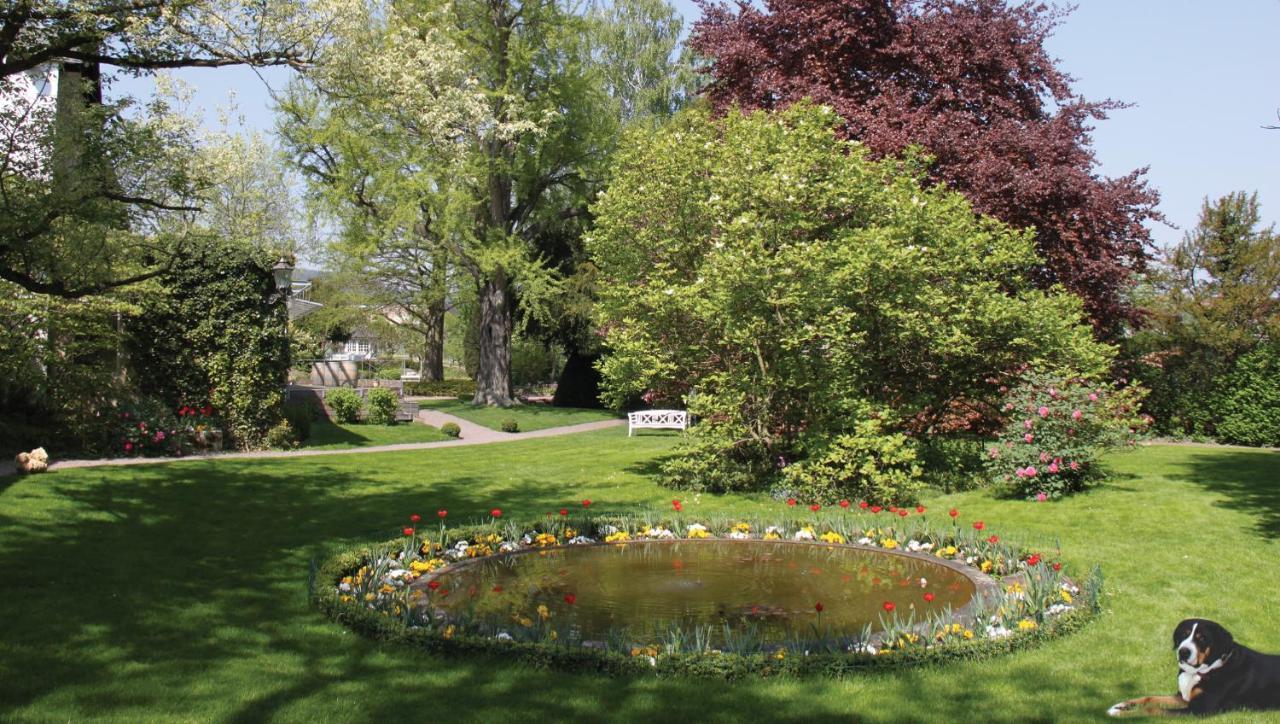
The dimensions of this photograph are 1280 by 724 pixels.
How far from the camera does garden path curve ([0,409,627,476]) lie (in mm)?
13859

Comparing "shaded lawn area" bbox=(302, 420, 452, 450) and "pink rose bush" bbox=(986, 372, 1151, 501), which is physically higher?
"pink rose bush" bbox=(986, 372, 1151, 501)

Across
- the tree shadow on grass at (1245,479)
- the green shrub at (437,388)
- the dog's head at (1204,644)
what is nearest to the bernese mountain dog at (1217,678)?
the dog's head at (1204,644)

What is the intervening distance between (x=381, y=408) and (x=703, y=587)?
18626mm

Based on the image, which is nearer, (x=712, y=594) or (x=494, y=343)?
(x=712, y=594)

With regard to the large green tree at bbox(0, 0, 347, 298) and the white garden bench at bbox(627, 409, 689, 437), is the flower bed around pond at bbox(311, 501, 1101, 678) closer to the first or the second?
the large green tree at bbox(0, 0, 347, 298)

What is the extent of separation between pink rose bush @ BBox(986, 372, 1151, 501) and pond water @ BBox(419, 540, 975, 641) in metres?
3.78

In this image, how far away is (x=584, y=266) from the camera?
29688mm

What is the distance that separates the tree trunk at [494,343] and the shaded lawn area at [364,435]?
668 cm

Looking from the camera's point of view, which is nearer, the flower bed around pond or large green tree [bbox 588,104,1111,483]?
the flower bed around pond

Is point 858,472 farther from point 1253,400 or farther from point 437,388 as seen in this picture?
point 437,388

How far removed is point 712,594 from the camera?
7586 mm

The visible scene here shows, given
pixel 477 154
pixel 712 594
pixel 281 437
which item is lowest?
pixel 712 594

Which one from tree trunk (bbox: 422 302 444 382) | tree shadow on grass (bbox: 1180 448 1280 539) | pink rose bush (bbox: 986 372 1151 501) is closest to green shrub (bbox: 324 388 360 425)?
pink rose bush (bbox: 986 372 1151 501)

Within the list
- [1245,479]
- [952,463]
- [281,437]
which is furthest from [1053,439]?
[281,437]
